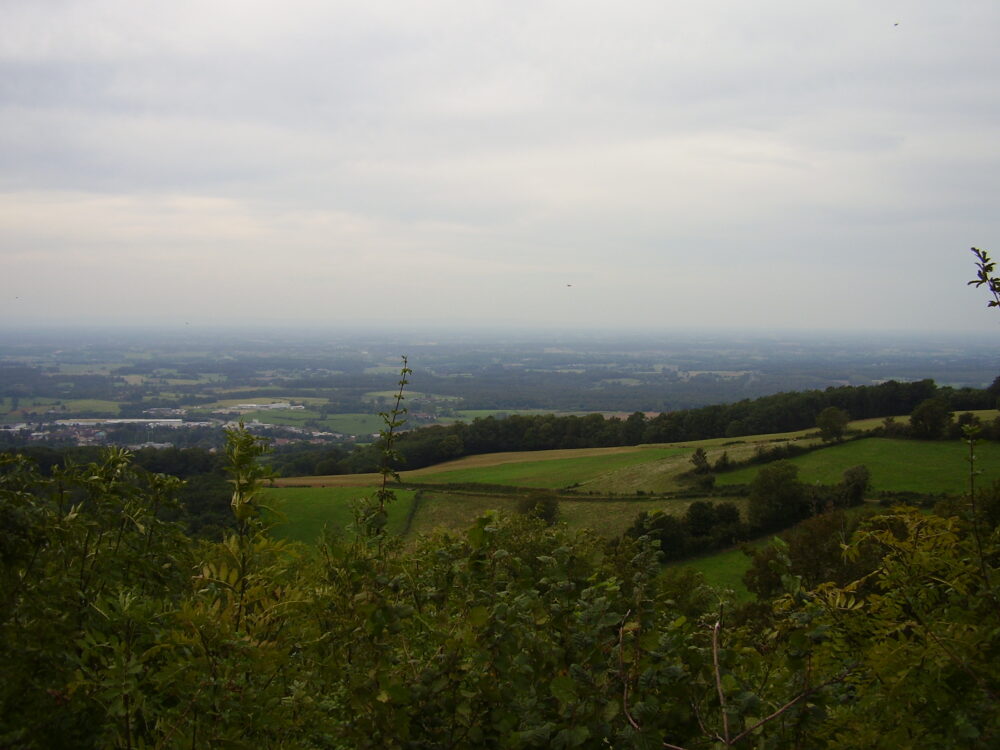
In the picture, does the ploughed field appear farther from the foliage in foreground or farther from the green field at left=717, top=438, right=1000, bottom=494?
the foliage in foreground

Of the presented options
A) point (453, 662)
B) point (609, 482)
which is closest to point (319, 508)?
point (609, 482)

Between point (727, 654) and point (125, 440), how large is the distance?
76.1 meters

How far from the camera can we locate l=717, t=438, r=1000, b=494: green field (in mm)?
37000

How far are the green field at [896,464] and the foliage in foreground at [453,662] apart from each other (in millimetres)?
40184

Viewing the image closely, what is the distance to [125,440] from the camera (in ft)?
214

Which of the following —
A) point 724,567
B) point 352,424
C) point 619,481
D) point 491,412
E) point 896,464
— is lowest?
point 724,567

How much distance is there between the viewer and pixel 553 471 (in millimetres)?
51312

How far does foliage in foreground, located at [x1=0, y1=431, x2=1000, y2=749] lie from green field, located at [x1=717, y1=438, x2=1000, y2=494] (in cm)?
4018

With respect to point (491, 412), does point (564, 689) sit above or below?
above

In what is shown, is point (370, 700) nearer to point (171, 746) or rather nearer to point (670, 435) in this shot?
point (171, 746)

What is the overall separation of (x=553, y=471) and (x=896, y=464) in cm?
2519

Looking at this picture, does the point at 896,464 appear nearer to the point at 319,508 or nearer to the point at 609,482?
the point at 609,482

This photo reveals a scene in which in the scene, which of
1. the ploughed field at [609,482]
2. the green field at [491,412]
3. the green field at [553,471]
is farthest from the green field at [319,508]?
the green field at [491,412]

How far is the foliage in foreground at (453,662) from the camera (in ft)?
7.73
